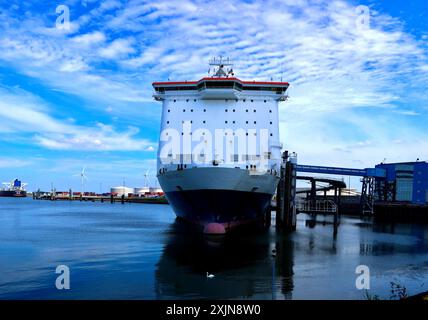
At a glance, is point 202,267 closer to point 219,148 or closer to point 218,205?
point 218,205

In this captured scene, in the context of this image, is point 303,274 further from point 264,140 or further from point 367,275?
point 264,140

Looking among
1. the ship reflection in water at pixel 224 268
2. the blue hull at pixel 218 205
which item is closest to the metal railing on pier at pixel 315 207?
the blue hull at pixel 218 205

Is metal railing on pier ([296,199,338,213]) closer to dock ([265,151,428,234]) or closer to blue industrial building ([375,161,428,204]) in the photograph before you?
dock ([265,151,428,234])

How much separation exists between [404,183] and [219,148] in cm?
5849

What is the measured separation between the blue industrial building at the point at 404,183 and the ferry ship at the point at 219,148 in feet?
154

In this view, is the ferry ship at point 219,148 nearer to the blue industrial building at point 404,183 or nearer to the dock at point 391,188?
the dock at point 391,188

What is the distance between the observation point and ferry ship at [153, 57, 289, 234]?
2911 centimetres

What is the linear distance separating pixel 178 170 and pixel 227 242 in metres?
7.35

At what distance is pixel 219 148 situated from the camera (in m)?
32.2

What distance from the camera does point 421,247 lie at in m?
31.6

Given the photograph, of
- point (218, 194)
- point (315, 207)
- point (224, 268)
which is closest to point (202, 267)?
point (224, 268)

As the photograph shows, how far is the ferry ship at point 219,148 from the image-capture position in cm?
2911
